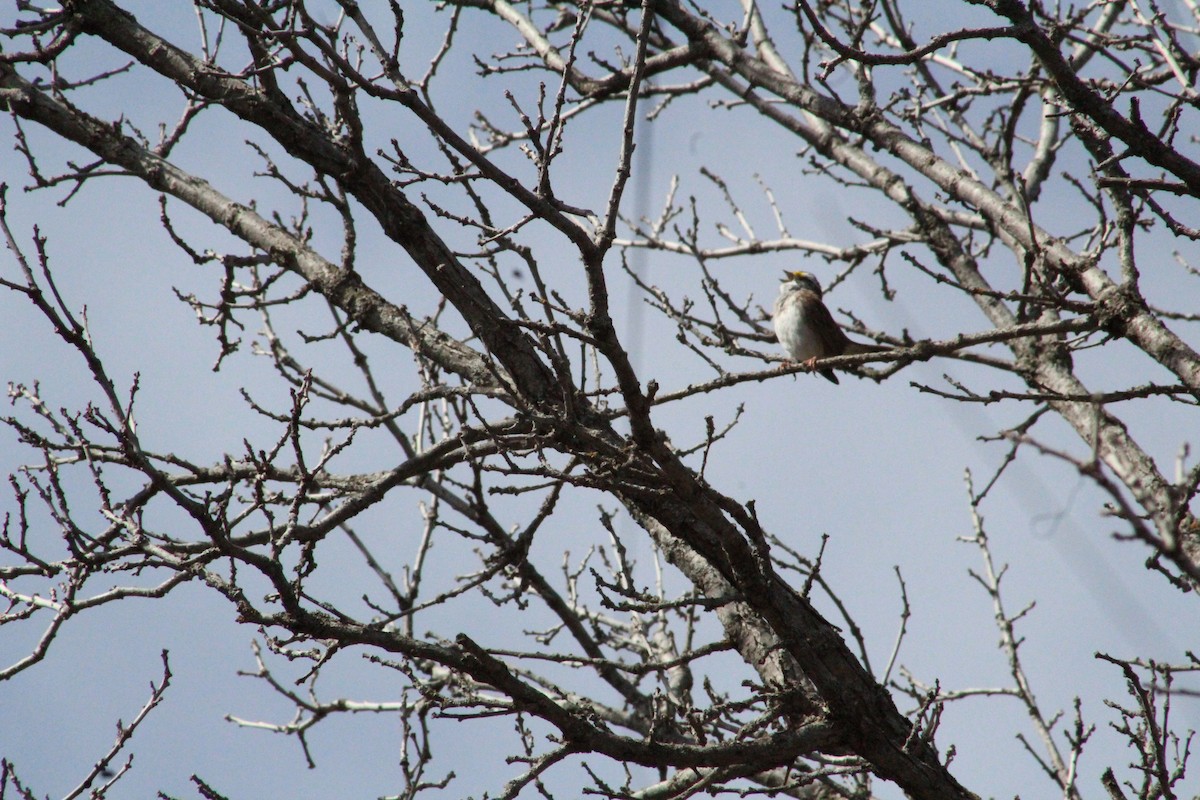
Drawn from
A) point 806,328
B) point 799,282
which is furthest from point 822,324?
point 799,282

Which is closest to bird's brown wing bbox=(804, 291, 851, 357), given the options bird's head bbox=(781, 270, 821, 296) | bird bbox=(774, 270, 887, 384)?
bird bbox=(774, 270, 887, 384)

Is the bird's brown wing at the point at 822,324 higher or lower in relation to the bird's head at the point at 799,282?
lower

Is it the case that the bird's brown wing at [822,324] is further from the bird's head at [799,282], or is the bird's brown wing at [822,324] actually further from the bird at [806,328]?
the bird's head at [799,282]

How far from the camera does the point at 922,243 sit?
6.57m

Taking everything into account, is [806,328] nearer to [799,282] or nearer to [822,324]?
[822,324]

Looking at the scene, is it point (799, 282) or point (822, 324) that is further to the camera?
point (799, 282)

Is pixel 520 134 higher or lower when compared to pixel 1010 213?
higher

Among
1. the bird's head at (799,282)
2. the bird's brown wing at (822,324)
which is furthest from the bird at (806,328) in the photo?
the bird's head at (799,282)

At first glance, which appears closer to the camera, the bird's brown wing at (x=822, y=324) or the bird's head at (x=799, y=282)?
the bird's brown wing at (x=822, y=324)

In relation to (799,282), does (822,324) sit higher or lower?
lower

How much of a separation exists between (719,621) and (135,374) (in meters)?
2.59

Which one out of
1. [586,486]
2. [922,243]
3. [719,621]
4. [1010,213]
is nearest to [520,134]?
[922,243]

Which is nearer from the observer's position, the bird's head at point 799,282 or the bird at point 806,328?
the bird at point 806,328

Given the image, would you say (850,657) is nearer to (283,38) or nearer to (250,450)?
(250,450)
